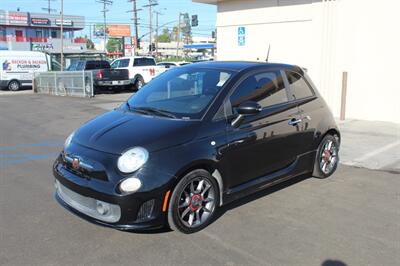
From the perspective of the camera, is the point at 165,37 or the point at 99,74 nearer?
the point at 99,74

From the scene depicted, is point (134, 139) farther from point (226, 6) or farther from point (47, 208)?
point (226, 6)

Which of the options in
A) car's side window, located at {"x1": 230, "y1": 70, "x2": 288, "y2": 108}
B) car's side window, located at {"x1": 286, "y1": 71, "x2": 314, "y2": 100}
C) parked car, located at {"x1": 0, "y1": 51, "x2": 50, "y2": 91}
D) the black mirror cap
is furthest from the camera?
parked car, located at {"x1": 0, "y1": 51, "x2": 50, "y2": 91}

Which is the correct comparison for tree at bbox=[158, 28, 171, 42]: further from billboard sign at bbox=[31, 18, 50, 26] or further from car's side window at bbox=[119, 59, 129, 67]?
car's side window at bbox=[119, 59, 129, 67]

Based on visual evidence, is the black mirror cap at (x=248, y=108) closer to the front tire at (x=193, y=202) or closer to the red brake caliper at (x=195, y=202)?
the front tire at (x=193, y=202)

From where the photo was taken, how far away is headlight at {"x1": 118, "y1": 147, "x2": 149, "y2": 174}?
400 cm

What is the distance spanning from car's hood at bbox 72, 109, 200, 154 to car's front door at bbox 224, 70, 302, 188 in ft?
1.96

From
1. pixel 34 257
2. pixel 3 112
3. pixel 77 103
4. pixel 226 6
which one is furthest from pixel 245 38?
pixel 34 257

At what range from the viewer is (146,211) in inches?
158

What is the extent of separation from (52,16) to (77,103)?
5141 cm

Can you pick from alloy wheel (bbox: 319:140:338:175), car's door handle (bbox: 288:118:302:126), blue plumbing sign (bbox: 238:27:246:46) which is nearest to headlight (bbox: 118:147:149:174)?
car's door handle (bbox: 288:118:302:126)

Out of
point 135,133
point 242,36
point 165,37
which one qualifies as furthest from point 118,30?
point 135,133

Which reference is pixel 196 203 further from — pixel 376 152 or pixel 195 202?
pixel 376 152

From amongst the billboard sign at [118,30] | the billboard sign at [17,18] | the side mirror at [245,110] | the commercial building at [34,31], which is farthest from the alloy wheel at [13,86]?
the billboard sign at [118,30]

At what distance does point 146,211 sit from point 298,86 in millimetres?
2895
